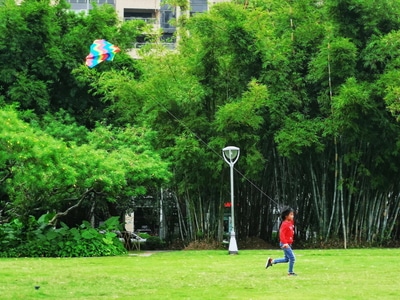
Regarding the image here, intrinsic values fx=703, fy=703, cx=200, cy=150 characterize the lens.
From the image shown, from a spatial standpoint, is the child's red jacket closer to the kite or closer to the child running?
the child running

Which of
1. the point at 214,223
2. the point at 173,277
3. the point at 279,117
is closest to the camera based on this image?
the point at 173,277

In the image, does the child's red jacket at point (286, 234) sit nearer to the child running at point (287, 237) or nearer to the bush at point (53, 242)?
the child running at point (287, 237)

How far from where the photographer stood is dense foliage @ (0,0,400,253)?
19422 mm

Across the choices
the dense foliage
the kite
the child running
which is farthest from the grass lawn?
the kite

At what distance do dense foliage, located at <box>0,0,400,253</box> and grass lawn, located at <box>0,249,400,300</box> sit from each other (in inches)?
216

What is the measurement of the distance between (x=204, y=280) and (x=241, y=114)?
10.1 metres

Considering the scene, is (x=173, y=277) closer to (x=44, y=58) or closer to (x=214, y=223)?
(x=214, y=223)

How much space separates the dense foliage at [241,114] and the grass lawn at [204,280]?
5.48m

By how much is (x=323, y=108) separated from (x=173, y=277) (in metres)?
11.2

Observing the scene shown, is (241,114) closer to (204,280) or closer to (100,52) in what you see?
(100,52)

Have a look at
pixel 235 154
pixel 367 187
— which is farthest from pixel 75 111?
pixel 367 187

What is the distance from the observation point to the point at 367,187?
21109 mm

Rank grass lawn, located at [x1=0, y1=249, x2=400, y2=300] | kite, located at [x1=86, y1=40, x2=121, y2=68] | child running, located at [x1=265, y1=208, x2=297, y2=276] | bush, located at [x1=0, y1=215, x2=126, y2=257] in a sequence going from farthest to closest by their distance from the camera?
kite, located at [x1=86, y1=40, x2=121, y2=68] < bush, located at [x1=0, y1=215, x2=126, y2=257] < child running, located at [x1=265, y1=208, x2=297, y2=276] < grass lawn, located at [x1=0, y1=249, x2=400, y2=300]

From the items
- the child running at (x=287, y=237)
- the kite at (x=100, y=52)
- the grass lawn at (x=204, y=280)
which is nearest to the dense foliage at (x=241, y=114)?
the kite at (x=100, y=52)
